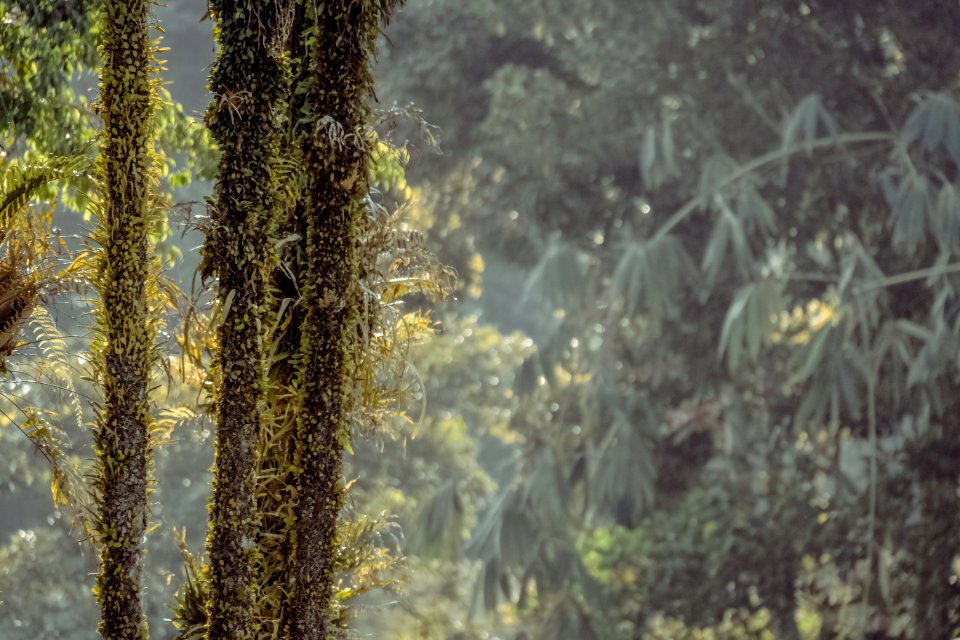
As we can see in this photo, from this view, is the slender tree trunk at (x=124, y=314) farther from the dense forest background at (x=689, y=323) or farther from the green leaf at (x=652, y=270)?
the green leaf at (x=652, y=270)

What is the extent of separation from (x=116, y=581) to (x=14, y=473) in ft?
43.8

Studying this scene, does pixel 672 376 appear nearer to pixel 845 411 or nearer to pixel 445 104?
pixel 845 411

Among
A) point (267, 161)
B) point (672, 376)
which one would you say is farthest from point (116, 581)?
point (672, 376)

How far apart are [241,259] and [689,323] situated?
11.1 meters

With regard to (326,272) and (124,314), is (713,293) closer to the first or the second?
(326,272)

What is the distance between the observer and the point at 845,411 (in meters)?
13.3

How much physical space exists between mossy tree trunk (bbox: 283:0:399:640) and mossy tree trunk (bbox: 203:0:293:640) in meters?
0.21

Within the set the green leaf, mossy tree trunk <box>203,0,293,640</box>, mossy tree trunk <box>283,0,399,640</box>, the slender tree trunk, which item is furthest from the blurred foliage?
the slender tree trunk

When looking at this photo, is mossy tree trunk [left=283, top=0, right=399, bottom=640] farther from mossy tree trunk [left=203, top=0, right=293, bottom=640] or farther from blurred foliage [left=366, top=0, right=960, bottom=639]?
blurred foliage [left=366, top=0, right=960, bottom=639]

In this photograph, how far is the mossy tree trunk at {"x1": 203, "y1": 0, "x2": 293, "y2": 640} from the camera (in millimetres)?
3898

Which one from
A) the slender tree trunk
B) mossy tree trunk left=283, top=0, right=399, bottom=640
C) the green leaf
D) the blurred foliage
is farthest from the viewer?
the green leaf

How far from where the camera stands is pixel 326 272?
4.23 meters

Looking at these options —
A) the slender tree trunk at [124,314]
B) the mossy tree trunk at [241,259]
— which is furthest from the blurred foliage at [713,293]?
the slender tree trunk at [124,314]

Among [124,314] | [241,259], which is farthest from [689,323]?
[124,314]
